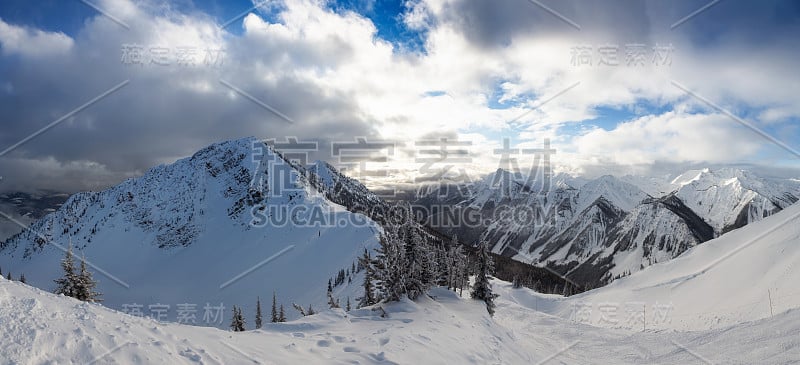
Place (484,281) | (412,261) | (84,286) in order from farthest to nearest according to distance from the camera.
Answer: (484,281)
(412,261)
(84,286)

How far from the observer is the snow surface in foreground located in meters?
9.30

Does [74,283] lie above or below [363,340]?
above

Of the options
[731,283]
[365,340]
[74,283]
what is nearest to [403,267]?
[365,340]

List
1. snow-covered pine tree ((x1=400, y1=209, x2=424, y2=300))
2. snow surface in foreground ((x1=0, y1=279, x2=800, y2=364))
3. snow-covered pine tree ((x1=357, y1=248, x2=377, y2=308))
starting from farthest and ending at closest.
Answer: snow-covered pine tree ((x1=400, y1=209, x2=424, y2=300)) → snow-covered pine tree ((x1=357, y1=248, x2=377, y2=308)) → snow surface in foreground ((x1=0, y1=279, x2=800, y2=364))

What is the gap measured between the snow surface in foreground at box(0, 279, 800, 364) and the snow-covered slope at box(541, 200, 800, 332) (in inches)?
479

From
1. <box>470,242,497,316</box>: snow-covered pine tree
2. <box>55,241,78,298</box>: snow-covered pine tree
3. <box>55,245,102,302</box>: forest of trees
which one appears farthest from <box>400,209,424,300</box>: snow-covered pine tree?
<box>55,241,78,298</box>: snow-covered pine tree

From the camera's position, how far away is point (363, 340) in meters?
Result: 18.2

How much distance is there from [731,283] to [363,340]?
5111cm

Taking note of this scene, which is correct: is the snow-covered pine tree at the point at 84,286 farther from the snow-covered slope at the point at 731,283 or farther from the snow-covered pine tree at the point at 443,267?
the snow-covered slope at the point at 731,283

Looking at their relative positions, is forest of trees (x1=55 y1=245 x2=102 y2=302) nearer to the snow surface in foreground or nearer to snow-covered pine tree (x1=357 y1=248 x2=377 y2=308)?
the snow surface in foreground

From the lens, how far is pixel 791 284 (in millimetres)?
34594

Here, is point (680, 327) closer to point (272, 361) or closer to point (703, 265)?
point (703, 265)

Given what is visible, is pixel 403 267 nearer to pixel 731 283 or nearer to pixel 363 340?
pixel 363 340

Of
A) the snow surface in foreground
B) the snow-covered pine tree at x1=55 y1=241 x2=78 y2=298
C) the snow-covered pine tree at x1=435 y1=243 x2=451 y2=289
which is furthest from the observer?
the snow-covered pine tree at x1=435 y1=243 x2=451 y2=289
